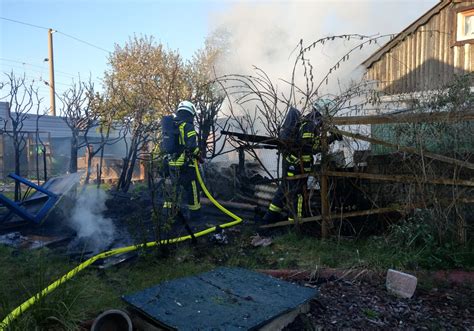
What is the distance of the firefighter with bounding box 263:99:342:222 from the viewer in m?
5.03

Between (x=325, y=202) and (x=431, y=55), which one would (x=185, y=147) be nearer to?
(x=325, y=202)

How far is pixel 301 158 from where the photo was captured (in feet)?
17.4

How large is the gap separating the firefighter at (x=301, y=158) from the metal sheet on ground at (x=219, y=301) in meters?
1.81

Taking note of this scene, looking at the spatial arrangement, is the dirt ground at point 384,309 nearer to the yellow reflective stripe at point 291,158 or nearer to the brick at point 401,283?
the brick at point 401,283

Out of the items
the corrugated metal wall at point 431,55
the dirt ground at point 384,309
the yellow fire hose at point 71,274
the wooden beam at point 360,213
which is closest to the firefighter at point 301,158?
the wooden beam at point 360,213

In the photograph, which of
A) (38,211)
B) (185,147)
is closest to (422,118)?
(185,147)

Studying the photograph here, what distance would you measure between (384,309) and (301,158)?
7.86ft

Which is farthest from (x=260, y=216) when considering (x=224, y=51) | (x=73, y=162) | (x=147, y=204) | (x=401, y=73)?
(x=224, y=51)

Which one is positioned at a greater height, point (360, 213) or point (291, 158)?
point (291, 158)

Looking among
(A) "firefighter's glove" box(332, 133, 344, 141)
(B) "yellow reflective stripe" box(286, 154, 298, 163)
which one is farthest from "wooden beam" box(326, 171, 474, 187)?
(B) "yellow reflective stripe" box(286, 154, 298, 163)

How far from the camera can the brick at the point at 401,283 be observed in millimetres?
3506

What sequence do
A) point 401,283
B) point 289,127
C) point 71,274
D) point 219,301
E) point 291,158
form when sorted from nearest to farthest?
1. point 219,301
2. point 401,283
3. point 71,274
4. point 289,127
5. point 291,158

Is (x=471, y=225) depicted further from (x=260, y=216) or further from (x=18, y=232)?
(x=18, y=232)

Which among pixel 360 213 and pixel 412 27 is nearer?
pixel 360 213
